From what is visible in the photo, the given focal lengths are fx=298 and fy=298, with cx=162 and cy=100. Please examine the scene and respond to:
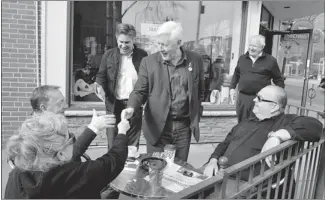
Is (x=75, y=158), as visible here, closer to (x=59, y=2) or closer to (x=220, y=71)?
(x=59, y=2)

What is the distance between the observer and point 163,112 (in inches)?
104

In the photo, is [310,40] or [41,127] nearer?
[41,127]

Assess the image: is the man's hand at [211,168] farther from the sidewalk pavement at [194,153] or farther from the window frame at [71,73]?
the window frame at [71,73]

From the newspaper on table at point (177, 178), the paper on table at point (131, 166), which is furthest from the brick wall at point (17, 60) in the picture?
the newspaper on table at point (177, 178)

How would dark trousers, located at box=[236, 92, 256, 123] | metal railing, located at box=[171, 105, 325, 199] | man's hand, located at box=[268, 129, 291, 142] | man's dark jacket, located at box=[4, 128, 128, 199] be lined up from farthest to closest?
1. dark trousers, located at box=[236, 92, 256, 123]
2. man's hand, located at box=[268, 129, 291, 142]
3. man's dark jacket, located at box=[4, 128, 128, 199]
4. metal railing, located at box=[171, 105, 325, 199]

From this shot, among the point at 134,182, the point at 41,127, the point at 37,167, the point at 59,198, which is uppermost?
the point at 41,127

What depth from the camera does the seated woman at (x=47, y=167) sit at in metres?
1.41

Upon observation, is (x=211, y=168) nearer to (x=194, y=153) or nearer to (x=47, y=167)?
(x=47, y=167)

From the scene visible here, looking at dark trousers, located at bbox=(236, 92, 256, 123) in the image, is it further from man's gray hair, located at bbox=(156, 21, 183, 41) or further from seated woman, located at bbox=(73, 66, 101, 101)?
seated woman, located at bbox=(73, 66, 101, 101)

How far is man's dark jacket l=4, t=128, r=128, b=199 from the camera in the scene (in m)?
1.40

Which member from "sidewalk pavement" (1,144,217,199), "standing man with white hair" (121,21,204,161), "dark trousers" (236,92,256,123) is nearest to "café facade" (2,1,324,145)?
"sidewalk pavement" (1,144,217,199)

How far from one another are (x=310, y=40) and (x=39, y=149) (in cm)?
677

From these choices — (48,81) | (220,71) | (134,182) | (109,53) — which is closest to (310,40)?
(220,71)

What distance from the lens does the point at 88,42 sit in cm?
480
